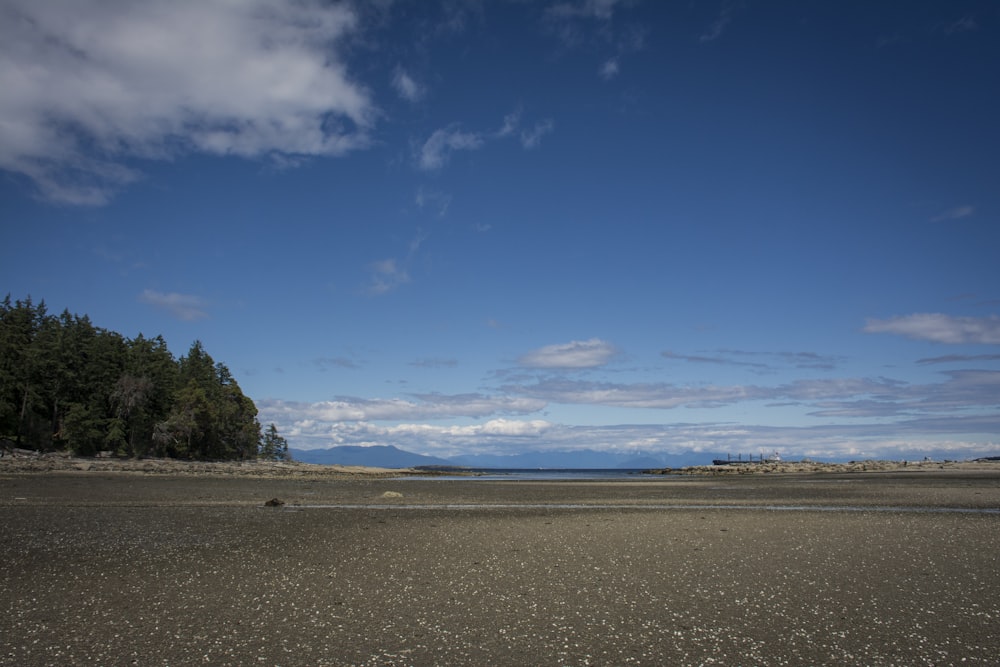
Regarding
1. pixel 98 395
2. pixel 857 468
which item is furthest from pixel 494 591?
pixel 857 468

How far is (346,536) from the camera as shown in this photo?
22312mm

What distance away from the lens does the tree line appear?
3098 inches

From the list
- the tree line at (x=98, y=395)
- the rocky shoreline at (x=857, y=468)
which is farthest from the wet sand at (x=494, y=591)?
the rocky shoreline at (x=857, y=468)

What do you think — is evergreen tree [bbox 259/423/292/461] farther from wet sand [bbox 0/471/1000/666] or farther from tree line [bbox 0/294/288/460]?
wet sand [bbox 0/471/1000/666]

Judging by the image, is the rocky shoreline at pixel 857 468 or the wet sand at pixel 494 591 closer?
the wet sand at pixel 494 591

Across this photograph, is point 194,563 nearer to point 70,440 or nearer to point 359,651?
point 359,651

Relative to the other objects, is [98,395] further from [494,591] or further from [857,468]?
[857,468]

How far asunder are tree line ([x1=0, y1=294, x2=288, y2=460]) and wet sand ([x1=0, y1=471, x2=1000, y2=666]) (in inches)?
2591

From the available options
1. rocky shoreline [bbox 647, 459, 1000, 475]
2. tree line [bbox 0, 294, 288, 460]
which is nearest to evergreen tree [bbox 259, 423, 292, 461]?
tree line [bbox 0, 294, 288, 460]

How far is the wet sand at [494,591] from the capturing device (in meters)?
9.75

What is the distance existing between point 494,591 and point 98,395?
92.9m

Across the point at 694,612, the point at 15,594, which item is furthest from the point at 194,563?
the point at 694,612

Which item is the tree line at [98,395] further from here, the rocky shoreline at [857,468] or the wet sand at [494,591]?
the rocky shoreline at [857,468]

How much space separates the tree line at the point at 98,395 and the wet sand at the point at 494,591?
216 ft
